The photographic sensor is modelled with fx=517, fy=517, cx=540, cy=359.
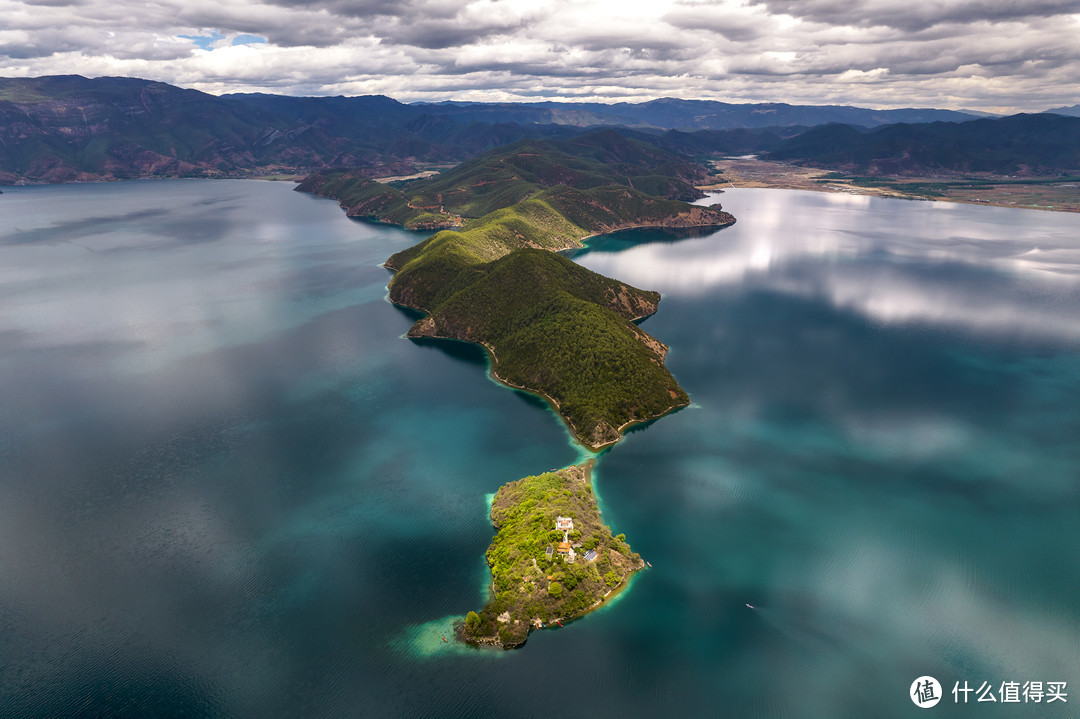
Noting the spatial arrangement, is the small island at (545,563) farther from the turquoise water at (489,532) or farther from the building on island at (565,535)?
the turquoise water at (489,532)

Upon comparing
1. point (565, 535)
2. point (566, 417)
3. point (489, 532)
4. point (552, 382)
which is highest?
point (552, 382)

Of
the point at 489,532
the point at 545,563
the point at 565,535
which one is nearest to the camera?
the point at 545,563

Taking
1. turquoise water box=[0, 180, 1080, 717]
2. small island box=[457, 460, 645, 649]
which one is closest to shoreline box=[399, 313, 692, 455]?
turquoise water box=[0, 180, 1080, 717]

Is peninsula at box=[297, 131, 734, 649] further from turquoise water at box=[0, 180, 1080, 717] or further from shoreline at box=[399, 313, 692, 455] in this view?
turquoise water at box=[0, 180, 1080, 717]

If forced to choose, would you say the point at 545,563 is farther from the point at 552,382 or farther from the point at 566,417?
the point at 552,382

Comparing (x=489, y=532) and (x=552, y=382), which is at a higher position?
(x=552, y=382)

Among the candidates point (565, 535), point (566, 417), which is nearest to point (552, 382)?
point (566, 417)

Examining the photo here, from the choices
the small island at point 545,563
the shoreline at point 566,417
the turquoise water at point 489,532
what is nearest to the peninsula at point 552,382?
the small island at point 545,563
